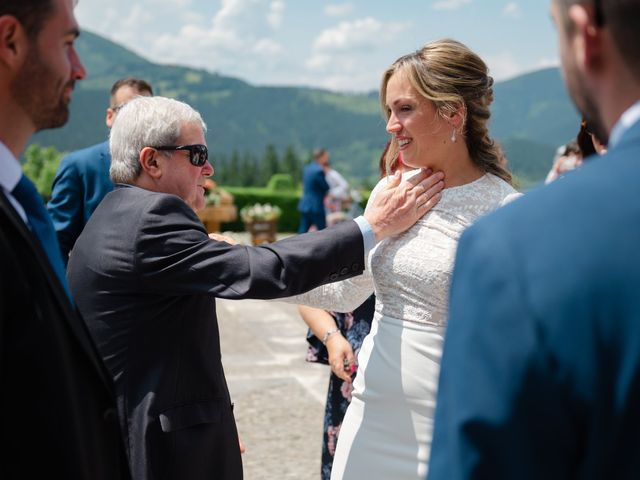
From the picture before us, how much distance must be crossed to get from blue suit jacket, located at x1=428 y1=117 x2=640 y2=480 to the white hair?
1.85m

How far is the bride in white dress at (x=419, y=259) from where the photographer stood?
2600 mm

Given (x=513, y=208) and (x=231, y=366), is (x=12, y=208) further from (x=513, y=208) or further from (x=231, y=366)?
(x=231, y=366)

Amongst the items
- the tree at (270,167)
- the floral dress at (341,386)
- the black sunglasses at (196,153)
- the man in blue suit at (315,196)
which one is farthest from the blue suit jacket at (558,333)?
the tree at (270,167)

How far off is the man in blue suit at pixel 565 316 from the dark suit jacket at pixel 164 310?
151 centimetres

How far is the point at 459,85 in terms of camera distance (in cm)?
274

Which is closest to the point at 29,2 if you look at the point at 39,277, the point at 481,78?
the point at 39,277

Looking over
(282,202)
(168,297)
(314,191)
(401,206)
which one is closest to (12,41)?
(168,297)

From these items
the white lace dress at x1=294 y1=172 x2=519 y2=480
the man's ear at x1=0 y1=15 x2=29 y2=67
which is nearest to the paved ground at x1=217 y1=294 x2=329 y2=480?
the white lace dress at x1=294 y1=172 x2=519 y2=480

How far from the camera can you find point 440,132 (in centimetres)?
275

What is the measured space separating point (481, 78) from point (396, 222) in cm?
62

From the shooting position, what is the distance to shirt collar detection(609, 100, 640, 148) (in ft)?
3.29

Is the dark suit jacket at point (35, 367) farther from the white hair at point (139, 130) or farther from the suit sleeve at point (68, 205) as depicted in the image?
the suit sleeve at point (68, 205)

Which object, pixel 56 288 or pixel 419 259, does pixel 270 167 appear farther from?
pixel 56 288

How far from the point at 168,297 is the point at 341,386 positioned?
1.45 m
